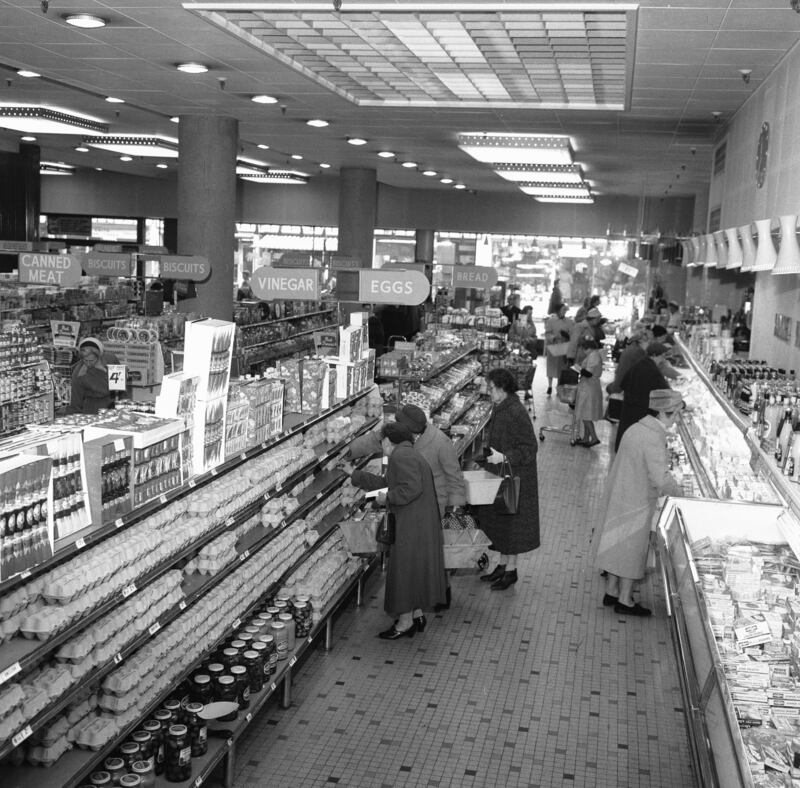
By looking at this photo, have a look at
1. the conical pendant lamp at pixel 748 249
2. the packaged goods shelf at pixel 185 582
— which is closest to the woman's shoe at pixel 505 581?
the packaged goods shelf at pixel 185 582

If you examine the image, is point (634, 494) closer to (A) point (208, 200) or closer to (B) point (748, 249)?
(B) point (748, 249)

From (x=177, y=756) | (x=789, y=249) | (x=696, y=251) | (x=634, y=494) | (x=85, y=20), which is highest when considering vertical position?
(x=85, y=20)

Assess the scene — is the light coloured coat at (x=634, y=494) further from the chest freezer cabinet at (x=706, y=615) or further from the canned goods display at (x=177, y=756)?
the canned goods display at (x=177, y=756)

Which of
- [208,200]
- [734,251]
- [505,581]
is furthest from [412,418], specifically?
[208,200]

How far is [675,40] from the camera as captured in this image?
7062 mm

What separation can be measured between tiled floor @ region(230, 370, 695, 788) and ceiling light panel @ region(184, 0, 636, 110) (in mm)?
4003

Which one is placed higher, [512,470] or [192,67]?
[192,67]

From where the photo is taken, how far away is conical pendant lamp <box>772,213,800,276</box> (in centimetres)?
500

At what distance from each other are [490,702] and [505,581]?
2.01 m

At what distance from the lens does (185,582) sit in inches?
189

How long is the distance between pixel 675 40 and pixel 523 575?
163 inches

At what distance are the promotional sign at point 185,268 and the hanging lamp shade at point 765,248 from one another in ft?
23.4

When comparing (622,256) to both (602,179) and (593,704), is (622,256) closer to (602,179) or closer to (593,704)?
(602,179)

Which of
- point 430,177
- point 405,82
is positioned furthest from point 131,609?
point 430,177
